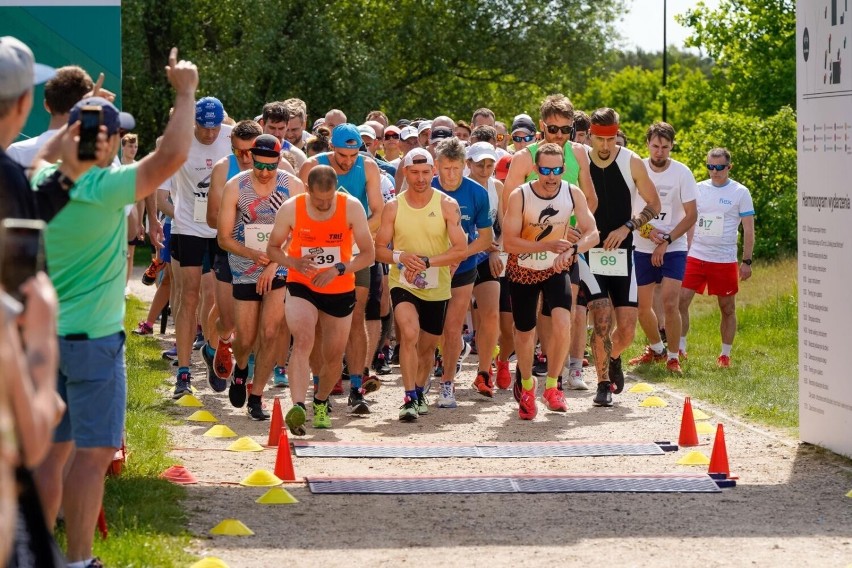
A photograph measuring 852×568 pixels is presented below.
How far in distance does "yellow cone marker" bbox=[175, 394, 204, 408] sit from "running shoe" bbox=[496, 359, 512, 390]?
271 cm

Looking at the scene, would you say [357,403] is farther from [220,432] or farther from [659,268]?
[659,268]

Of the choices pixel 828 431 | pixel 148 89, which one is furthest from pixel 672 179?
pixel 148 89

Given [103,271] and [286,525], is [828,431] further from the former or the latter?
[103,271]

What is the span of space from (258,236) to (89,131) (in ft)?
17.0

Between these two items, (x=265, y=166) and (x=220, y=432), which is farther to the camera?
(x=265, y=166)

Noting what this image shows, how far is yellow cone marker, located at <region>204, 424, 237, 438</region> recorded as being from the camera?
1057 cm

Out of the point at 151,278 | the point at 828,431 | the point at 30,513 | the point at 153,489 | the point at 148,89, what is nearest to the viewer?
the point at 30,513

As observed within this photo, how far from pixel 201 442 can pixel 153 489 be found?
2.05m

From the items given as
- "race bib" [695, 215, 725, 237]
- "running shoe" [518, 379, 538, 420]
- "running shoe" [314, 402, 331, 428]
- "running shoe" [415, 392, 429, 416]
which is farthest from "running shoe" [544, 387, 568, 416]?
"race bib" [695, 215, 725, 237]

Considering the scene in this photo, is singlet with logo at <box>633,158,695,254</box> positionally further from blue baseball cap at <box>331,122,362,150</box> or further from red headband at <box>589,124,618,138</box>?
blue baseball cap at <box>331,122,362,150</box>

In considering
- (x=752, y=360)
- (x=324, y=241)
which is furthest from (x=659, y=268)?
(x=324, y=241)

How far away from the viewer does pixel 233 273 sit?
36.7 ft

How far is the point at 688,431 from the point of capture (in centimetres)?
1019

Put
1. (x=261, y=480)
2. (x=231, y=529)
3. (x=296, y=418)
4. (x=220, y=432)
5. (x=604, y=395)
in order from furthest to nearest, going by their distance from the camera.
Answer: (x=604, y=395)
(x=220, y=432)
(x=296, y=418)
(x=261, y=480)
(x=231, y=529)
